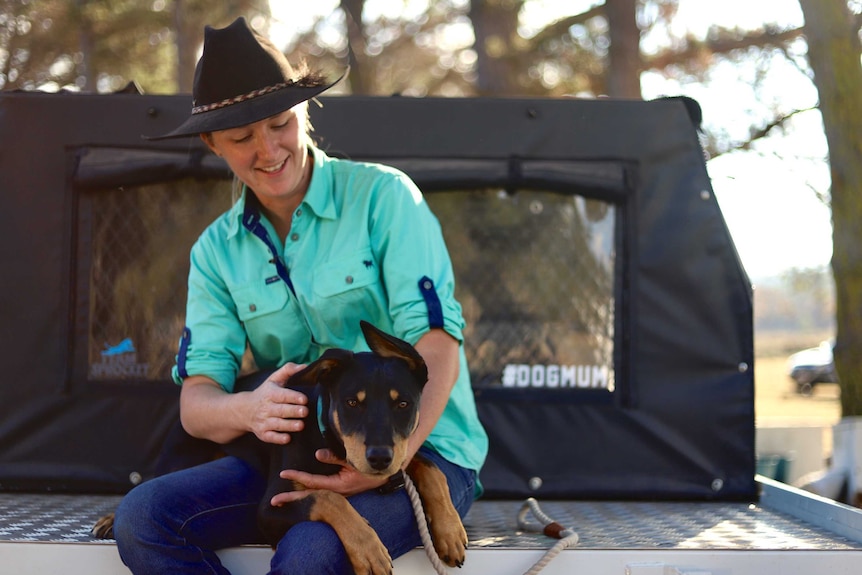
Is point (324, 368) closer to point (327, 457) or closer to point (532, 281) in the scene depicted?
point (327, 457)

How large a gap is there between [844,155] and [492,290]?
2.10 m

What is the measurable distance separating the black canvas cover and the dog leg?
1.17 meters

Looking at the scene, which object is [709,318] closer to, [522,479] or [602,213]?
[602,213]

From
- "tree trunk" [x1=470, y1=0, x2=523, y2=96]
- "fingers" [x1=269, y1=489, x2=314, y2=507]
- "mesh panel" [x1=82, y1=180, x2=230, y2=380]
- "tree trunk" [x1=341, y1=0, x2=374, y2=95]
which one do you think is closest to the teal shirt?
"fingers" [x1=269, y1=489, x2=314, y2=507]

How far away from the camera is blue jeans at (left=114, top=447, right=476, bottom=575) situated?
245 cm

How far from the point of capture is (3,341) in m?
3.87

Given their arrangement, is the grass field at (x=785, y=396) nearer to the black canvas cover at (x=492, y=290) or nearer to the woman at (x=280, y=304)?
the black canvas cover at (x=492, y=290)

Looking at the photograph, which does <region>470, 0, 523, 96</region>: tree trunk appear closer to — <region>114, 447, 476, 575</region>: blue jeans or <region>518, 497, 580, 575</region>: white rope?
<region>518, 497, 580, 575</region>: white rope

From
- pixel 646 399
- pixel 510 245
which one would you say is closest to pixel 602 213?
pixel 510 245

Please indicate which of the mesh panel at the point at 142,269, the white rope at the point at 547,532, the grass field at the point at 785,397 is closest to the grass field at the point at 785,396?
the grass field at the point at 785,397

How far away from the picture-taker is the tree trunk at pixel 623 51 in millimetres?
8977

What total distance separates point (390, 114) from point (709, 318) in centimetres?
148

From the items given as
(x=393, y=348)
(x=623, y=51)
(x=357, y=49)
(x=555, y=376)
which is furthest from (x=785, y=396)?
(x=393, y=348)

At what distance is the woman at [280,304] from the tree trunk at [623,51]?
247 inches
